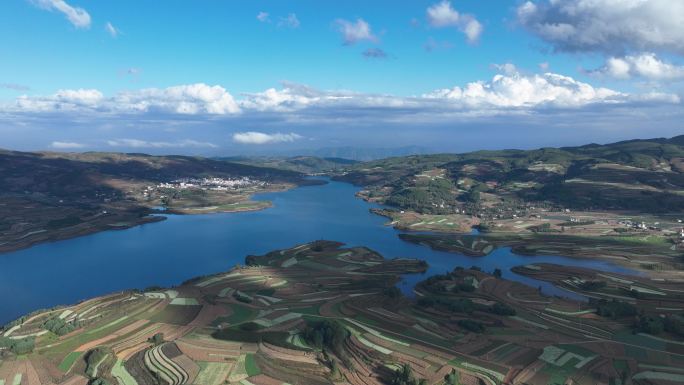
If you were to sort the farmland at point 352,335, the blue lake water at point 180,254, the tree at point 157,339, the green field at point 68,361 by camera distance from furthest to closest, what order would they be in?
the blue lake water at point 180,254 < the tree at point 157,339 < the green field at point 68,361 < the farmland at point 352,335

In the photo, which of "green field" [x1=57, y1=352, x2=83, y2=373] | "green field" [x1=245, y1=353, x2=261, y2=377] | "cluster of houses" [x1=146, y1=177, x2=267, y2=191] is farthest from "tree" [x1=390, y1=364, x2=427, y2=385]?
"cluster of houses" [x1=146, y1=177, x2=267, y2=191]

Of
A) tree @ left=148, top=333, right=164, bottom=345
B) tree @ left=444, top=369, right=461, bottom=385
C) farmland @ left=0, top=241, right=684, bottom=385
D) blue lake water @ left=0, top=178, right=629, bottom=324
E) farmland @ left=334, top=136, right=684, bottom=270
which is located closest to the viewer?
tree @ left=444, top=369, right=461, bottom=385

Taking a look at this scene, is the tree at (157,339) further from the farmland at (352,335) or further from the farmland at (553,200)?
the farmland at (553,200)

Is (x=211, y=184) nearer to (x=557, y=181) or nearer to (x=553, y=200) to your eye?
(x=553, y=200)

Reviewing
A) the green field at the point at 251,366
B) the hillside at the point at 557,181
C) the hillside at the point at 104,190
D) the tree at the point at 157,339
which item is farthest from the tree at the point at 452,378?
the hillside at the point at 557,181

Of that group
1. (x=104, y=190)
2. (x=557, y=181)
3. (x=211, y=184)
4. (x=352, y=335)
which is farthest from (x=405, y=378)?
(x=211, y=184)

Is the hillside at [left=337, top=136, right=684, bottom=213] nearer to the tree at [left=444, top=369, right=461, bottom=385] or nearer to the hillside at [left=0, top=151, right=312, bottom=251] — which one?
the hillside at [left=0, top=151, right=312, bottom=251]
